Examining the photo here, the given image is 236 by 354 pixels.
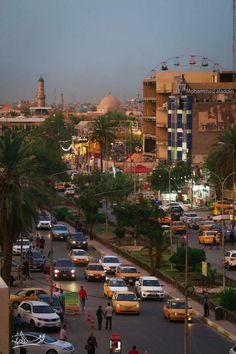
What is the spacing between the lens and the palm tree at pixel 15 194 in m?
48.4

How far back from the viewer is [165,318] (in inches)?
1686

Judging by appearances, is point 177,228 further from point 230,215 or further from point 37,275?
point 37,275

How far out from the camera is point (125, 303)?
43.8 metres

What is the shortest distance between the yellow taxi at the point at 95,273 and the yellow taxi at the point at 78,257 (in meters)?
5.85

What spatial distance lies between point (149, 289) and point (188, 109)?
75.2m

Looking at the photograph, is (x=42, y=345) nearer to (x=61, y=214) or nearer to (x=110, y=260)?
(x=110, y=260)

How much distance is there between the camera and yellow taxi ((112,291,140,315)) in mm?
43594

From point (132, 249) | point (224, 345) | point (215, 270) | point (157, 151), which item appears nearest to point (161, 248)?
point (215, 270)

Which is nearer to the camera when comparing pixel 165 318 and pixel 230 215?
pixel 165 318

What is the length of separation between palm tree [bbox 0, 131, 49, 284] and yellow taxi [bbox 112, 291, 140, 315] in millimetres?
6196

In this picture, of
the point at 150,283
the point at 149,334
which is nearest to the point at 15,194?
the point at 150,283

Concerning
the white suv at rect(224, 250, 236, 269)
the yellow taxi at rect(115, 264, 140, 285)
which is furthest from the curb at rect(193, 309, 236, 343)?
the white suv at rect(224, 250, 236, 269)

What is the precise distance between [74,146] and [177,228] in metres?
113

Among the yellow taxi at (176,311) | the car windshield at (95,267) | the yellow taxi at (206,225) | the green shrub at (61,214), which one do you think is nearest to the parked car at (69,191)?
the green shrub at (61,214)
